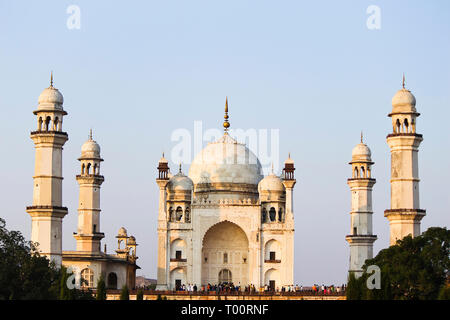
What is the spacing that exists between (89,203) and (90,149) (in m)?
3.37

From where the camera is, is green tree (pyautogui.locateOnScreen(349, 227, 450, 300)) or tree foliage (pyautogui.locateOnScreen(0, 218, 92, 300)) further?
green tree (pyautogui.locateOnScreen(349, 227, 450, 300))

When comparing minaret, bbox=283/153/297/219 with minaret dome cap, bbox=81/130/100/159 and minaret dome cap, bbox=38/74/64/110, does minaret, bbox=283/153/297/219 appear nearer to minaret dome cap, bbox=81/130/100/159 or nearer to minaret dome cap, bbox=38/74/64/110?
minaret dome cap, bbox=81/130/100/159

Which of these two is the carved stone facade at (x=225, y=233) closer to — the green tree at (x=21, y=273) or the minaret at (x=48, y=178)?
the minaret at (x=48, y=178)

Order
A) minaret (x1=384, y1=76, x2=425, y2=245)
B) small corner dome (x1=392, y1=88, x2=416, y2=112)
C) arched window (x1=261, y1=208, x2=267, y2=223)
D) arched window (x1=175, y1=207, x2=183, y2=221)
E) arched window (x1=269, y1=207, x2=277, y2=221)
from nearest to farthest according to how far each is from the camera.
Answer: minaret (x1=384, y1=76, x2=425, y2=245)
small corner dome (x1=392, y1=88, x2=416, y2=112)
arched window (x1=261, y1=208, x2=267, y2=223)
arched window (x1=269, y1=207, x2=277, y2=221)
arched window (x1=175, y1=207, x2=183, y2=221)

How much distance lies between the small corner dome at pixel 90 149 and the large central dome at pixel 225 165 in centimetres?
610

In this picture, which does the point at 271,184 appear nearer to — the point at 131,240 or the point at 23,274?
the point at 131,240

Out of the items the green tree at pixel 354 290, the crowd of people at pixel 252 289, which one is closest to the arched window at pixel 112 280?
the crowd of people at pixel 252 289

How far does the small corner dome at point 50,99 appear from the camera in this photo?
5072cm

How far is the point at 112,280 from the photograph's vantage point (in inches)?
2330

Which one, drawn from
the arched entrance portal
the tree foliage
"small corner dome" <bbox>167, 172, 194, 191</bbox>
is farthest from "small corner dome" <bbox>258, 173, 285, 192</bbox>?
the tree foliage

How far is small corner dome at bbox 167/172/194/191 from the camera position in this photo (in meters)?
58.5

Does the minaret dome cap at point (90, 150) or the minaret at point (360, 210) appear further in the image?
Answer: the minaret dome cap at point (90, 150)
